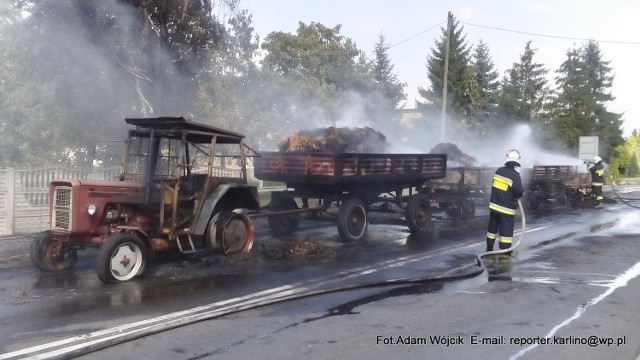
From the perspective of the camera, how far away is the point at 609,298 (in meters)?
6.92

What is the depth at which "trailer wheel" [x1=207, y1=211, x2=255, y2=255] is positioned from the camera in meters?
8.73

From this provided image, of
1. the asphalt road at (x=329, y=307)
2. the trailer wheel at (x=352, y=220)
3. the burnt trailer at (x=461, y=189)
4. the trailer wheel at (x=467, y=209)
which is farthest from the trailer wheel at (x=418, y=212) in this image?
the trailer wheel at (x=467, y=209)

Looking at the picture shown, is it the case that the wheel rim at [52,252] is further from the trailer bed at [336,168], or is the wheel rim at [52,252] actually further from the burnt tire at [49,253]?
the trailer bed at [336,168]

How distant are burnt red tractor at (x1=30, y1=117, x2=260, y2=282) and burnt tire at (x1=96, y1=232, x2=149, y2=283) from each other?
0.01 meters

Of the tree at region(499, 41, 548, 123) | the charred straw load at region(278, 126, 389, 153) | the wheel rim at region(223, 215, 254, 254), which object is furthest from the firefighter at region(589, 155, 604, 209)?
the tree at region(499, 41, 548, 123)

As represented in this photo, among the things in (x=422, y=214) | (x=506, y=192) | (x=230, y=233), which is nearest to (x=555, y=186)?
(x=422, y=214)

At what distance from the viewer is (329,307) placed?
6.31 m

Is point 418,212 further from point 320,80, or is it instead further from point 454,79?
point 454,79

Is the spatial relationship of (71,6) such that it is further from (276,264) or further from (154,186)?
(276,264)

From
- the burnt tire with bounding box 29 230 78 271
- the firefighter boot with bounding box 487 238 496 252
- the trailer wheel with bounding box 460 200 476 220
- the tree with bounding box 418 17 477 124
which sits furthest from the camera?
the tree with bounding box 418 17 477 124

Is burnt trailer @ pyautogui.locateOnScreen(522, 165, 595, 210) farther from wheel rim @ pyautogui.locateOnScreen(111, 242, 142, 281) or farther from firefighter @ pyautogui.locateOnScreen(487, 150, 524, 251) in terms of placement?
wheel rim @ pyautogui.locateOnScreen(111, 242, 142, 281)

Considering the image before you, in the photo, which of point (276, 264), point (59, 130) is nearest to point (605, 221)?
point (276, 264)

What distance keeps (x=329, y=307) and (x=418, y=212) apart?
704cm

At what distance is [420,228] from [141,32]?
28.5 feet
